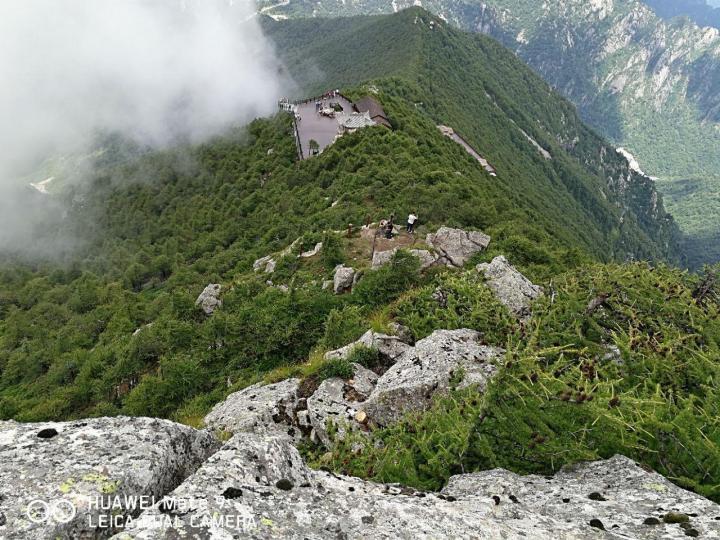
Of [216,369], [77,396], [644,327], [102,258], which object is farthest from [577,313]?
[102,258]

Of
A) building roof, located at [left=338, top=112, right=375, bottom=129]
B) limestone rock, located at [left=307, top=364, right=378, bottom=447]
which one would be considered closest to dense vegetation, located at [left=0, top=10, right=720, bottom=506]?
limestone rock, located at [left=307, top=364, right=378, bottom=447]

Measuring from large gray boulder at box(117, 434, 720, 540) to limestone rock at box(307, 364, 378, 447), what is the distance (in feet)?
16.4

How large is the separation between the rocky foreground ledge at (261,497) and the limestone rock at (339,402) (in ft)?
15.2

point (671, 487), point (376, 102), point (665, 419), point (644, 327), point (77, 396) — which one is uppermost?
point (376, 102)

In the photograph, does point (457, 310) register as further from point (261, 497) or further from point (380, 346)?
point (261, 497)

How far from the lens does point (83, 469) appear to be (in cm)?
638

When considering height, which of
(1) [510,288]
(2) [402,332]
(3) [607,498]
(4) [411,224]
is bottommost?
(3) [607,498]

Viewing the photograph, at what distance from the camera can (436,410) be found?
1075cm

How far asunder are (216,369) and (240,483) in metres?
17.8

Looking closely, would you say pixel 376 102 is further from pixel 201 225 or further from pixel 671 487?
pixel 671 487

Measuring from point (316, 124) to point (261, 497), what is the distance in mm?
88086

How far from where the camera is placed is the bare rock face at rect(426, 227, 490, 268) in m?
29.1

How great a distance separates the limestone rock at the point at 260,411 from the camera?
12867 mm

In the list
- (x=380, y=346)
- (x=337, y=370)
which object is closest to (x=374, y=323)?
(x=380, y=346)
